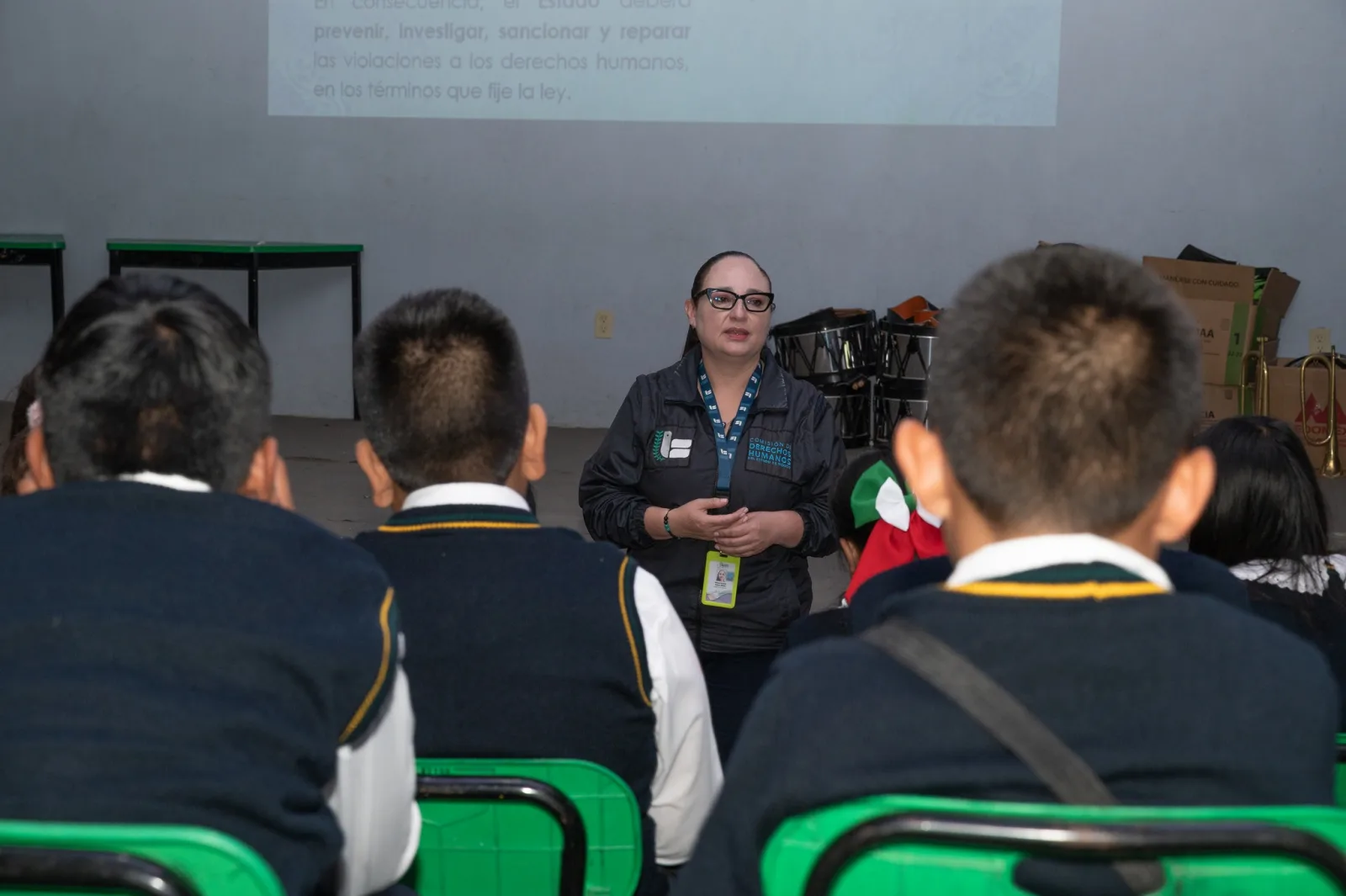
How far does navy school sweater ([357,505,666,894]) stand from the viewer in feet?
4.28

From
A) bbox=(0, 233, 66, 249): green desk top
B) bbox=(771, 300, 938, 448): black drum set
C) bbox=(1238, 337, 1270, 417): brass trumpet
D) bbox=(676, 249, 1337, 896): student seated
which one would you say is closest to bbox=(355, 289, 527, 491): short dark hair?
bbox=(676, 249, 1337, 896): student seated

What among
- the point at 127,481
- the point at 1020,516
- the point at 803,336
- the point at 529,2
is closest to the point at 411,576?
the point at 127,481

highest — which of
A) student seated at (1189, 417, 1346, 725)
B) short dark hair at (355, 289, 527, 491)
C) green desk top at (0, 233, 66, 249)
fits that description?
green desk top at (0, 233, 66, 249)

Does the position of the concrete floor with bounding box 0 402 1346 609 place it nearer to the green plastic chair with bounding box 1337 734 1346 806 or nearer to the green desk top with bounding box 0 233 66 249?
the green desk top with bounding box 0 233 66 249

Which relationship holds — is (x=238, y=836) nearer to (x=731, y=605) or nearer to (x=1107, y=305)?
(x=1107, y=305)

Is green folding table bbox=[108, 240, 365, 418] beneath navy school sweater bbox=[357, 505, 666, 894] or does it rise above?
above

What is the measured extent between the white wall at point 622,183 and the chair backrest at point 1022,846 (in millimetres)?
5822

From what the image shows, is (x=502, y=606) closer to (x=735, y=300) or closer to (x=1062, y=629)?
(x=1062, y=629)

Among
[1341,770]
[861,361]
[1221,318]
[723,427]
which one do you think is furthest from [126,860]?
[1221,318]

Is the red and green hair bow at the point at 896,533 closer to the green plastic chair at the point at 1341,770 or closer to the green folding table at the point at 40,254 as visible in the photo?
the green plastic chair at the point at 1341,770

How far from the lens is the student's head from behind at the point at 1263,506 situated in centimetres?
170

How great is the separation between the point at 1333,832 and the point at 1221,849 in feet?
0.26

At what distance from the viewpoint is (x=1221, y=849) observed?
76cm

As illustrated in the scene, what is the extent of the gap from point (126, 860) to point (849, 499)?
1623 mm
